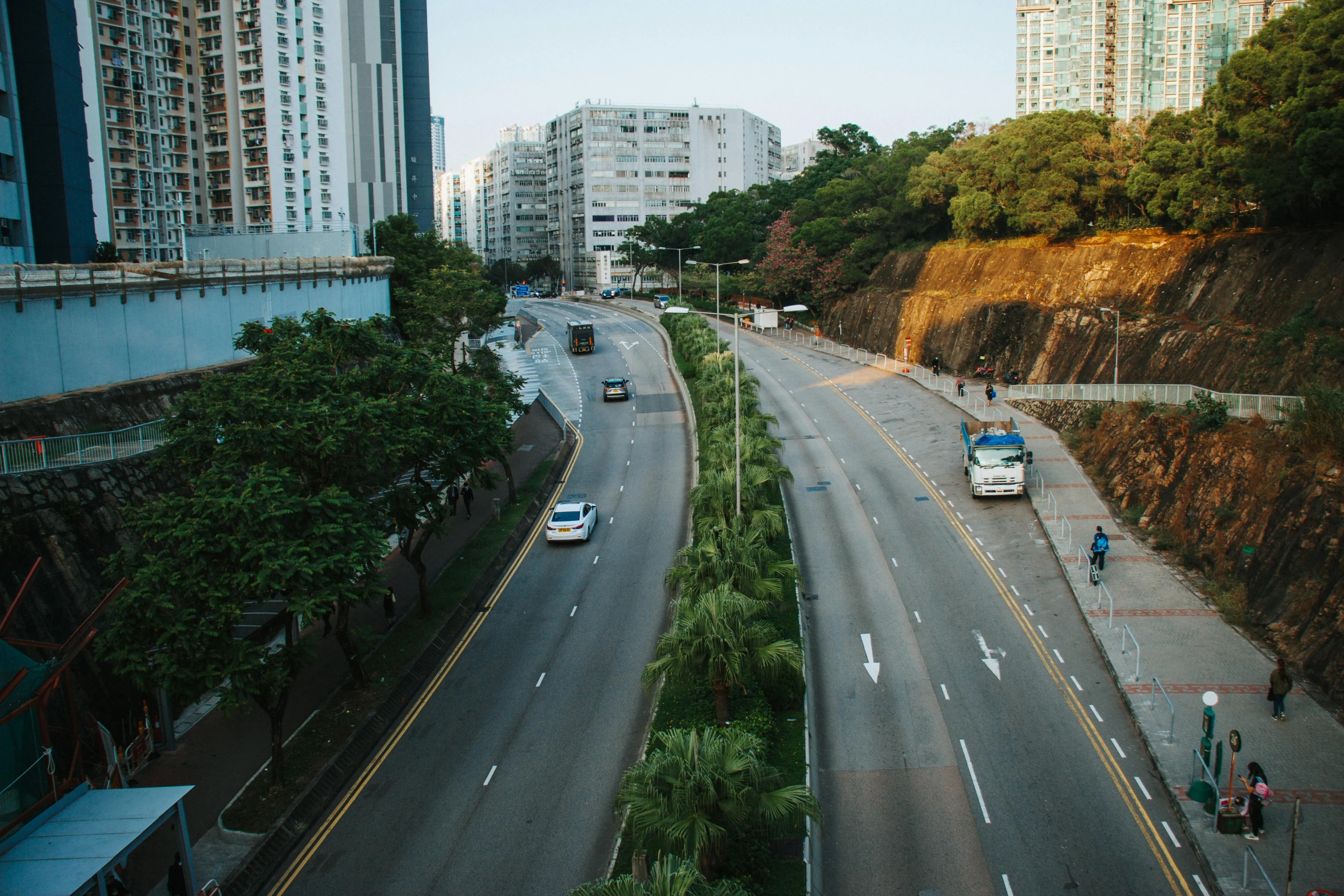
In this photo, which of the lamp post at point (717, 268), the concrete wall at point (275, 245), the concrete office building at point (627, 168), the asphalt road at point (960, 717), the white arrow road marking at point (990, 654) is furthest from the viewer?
the concrete office building at point (627, 168)

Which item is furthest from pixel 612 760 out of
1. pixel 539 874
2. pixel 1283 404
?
pixel 1283 404

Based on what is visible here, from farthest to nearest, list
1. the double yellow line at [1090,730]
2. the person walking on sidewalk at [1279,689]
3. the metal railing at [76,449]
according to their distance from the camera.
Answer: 1. the metal railing at [76,449]
2. the person walking on sidewalk at [1279,689]
3. the double yellow line at [1090,730]

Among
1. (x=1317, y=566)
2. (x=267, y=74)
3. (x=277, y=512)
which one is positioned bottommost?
(x=1317, y=566)

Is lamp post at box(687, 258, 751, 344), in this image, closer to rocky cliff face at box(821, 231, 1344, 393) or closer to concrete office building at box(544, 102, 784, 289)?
rocky cliff face at box(821, 231, 1344, 393)

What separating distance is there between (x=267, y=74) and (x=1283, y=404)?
92.7 metres

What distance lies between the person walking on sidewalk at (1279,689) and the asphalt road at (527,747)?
13.7 metres

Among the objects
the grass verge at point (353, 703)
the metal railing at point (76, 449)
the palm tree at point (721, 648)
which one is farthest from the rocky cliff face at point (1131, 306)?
the metal railing at point (76, 449)

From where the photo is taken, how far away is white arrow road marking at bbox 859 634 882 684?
24.3m

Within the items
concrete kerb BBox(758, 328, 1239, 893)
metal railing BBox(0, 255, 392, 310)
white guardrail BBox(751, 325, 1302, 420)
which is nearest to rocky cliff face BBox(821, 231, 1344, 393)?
white guardrail BBox(751, 325, 1302, 420)

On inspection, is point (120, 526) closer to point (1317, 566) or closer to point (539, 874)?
point (539, 874)

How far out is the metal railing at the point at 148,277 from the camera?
27.8 meters

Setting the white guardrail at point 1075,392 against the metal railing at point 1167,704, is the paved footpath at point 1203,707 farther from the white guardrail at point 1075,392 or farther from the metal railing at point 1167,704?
the white guardrail at point 1075,392

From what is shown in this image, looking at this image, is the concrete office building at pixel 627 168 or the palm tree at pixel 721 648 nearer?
the palm tree at pixel 721 648

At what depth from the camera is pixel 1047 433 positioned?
44.7 metres
